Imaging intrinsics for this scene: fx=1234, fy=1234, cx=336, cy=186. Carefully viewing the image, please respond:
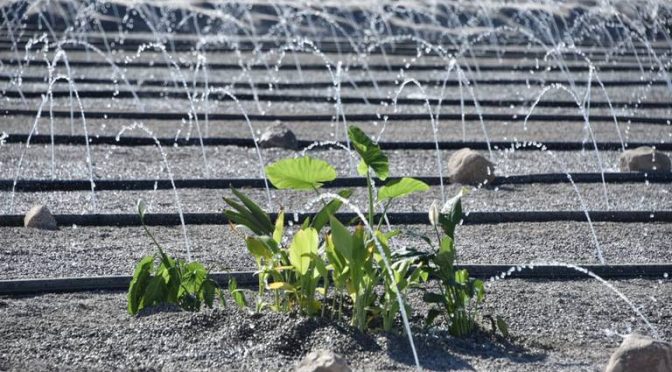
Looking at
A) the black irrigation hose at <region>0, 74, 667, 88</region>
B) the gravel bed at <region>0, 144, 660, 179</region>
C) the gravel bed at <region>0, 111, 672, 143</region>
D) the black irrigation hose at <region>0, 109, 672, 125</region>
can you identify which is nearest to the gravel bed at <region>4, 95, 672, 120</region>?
the black irrigation hose at <region>0, 109, 672, 125</region>

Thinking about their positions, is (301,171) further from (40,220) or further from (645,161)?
(645,161)

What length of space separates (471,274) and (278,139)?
4041mm

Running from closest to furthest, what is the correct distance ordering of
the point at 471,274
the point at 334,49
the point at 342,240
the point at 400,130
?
1. the point at 342,240
2. the point at 471,274
3. the point at 400,130
4. the point at 334,49

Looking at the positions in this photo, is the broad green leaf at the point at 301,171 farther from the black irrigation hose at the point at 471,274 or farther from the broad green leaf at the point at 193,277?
the black irrigation hose at the point at 471,274

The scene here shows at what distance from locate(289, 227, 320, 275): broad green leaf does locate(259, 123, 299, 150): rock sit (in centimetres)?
497

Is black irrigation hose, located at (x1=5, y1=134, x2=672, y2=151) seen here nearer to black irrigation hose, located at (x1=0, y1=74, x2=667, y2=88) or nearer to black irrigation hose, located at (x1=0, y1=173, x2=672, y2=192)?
black irrigation hose, located at (x1=0, y1=173, x2=672, y2=192)

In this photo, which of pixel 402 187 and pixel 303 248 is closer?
pixel 303 248

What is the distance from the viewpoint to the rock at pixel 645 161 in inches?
346

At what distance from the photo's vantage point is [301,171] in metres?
4.76

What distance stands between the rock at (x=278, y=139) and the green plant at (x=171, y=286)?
4.74 meters

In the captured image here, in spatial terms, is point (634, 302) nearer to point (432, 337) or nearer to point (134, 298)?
point (432, 337)

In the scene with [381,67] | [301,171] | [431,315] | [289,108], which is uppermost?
[381,67]

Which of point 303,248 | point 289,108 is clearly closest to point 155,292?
point 303,248

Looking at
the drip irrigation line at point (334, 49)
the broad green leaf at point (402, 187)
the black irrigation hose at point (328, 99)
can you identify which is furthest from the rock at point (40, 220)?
the drip irrigation line at point (334, 49)
